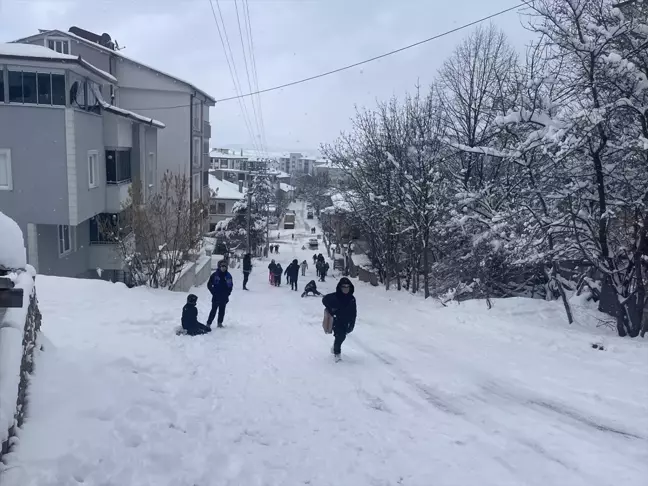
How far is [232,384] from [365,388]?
76.8 inches

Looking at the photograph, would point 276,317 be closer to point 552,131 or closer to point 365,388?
point 365,388

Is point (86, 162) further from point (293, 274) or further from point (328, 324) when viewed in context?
point (328, 324)

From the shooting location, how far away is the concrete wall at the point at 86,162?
58.9 feet

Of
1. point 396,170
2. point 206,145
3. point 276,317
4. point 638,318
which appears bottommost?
point 276,317

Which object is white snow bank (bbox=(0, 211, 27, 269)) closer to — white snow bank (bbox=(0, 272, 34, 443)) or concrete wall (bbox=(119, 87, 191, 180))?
white snow bank (bbox=(0, 272, 34, 443))

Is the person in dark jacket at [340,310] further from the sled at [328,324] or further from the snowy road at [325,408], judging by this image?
the snowy road at [325,408]

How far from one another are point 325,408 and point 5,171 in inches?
601

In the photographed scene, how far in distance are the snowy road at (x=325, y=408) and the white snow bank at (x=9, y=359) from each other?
0.39 meters

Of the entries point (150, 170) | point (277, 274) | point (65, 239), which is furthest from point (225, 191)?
point (65, 239)

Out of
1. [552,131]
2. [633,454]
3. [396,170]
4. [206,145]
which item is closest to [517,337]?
[552,131]

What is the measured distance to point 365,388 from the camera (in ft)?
25.0

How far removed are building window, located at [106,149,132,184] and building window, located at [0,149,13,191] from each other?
494cm

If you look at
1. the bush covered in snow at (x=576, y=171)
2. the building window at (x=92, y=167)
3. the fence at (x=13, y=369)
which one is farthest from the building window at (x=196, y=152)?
the fence at (x=13, y=369)

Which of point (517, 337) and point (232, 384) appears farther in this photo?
point (517, 337)
